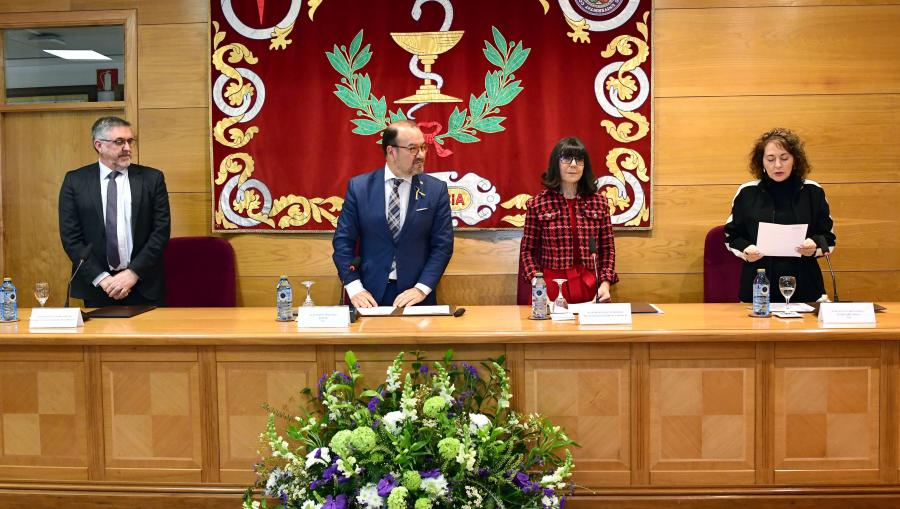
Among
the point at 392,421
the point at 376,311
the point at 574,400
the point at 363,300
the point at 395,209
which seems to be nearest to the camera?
the point at 392,421

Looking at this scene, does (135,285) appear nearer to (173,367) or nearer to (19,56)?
(173,367)

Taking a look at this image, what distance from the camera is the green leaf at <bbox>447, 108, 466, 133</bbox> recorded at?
396 cm

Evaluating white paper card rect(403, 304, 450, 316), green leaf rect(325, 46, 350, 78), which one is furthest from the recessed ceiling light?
white paper card rect(403, 304, 450, 316)

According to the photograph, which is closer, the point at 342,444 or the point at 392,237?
the point at 342,444

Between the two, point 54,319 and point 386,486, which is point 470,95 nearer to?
Result: point 54,319

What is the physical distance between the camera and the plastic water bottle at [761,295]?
2.74m

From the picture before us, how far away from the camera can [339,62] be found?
3980mm

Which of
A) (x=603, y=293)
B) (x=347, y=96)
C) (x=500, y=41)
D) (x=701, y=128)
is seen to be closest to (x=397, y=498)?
(x=603, y=293)

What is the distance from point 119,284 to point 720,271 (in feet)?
9.03

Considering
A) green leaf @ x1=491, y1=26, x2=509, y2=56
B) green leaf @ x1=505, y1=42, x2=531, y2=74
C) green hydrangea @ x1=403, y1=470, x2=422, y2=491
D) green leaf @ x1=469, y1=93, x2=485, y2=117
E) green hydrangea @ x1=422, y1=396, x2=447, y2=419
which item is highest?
green leaf @ x1=491, y1=26, x2=509, y2=56

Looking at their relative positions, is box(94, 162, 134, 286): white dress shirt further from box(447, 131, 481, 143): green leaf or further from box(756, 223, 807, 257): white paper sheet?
box(756, 223, 807, 257): white paper sheet

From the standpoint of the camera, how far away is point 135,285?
11.3ft

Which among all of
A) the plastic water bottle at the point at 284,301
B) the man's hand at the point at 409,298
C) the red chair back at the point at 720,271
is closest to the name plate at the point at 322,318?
the plastic water bottle at the point at 284,301

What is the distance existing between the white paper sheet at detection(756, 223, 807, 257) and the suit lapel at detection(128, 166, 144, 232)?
259cm
